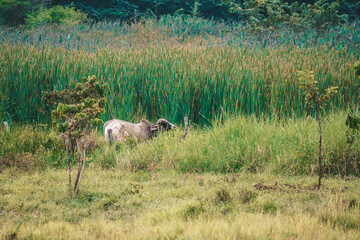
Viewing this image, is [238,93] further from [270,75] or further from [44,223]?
[44,223]

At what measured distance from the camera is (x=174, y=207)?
326 centimetres

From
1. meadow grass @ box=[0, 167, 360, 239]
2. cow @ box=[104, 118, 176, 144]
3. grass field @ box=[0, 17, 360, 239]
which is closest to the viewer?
meadow grass @ box=[0, 167, 360, 239]

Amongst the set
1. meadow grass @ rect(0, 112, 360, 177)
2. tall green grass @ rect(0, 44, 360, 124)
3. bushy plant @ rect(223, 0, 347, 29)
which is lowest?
meadow grass @ rect(0, 112, 360, 177)

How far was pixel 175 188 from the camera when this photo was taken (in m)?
3.96

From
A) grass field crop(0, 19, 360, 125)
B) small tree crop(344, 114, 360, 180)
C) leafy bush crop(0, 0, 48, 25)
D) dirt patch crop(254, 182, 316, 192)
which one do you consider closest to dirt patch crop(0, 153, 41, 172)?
grass field crop(0, 19, 360, 125)

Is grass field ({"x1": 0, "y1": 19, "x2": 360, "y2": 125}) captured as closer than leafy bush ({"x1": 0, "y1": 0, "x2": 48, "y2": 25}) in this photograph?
Yes

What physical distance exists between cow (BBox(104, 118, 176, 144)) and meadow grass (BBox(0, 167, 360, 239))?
77cm

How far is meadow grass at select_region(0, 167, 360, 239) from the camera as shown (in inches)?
107

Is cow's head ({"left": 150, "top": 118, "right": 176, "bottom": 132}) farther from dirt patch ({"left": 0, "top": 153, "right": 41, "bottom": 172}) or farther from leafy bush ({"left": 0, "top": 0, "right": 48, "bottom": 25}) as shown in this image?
leafy bush ({"left": 0, "top": 0, "right": 48, "bottom": 25})

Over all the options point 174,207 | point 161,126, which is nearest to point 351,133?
point 174,207

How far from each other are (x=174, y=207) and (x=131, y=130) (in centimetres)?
228

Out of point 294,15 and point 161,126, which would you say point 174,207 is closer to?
point 161,126

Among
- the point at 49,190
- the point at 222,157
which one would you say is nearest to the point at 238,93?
the point at 222,157

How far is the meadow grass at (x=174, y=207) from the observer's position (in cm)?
272
